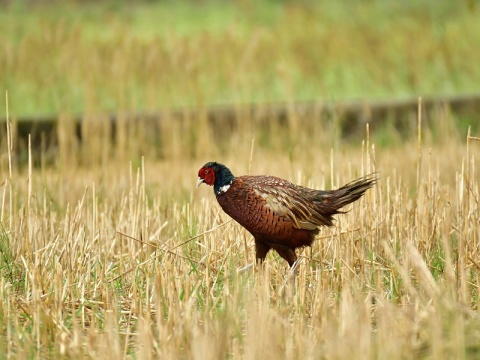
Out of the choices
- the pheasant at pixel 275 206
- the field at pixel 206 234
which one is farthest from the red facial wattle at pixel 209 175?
the field at pixel 206 234

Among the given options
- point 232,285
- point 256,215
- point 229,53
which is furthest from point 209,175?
point 229,53

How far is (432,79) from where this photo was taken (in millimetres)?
13734

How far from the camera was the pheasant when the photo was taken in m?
5.65

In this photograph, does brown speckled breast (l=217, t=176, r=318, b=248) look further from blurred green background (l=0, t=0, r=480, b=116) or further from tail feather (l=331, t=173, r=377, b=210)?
blurred green background (l=0, t=0, r=480, b=116)

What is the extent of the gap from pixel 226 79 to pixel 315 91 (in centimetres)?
122

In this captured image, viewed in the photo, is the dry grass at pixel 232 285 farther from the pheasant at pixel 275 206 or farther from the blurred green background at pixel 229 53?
the blurred green background at pixel 229 53

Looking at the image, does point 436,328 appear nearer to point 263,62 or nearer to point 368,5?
point 263,62

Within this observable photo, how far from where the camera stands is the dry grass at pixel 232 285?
3.94 meters

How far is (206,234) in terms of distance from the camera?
627 cm

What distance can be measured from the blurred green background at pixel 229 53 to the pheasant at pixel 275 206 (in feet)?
18.2

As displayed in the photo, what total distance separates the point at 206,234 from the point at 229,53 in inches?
269

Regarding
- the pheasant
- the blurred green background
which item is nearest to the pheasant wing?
the pheasant

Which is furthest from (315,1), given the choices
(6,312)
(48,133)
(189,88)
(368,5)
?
(6,312)

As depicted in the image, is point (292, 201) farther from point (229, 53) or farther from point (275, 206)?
point (229, 53)
